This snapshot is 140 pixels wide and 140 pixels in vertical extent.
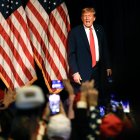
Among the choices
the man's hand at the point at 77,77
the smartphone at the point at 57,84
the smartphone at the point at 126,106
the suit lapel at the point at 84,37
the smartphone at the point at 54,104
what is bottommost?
the smartphone at the point at 126,106

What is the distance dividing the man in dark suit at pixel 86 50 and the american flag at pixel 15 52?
2.53ft

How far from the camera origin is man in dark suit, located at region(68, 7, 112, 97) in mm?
6477

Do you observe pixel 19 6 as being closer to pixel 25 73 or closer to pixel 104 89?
pixel 25 73

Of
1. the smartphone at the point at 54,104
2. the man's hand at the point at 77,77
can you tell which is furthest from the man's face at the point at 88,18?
the smartphone at the point at 54,104

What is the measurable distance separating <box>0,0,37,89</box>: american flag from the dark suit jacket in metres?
0.78

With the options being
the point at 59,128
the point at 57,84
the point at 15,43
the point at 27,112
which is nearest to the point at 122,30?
the point at 57,84

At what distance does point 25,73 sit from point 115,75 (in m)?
1.14

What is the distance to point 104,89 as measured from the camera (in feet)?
21.7

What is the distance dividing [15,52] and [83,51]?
102 centimetres

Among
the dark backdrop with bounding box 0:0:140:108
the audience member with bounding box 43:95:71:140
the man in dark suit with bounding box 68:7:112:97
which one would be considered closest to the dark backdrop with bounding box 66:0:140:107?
the dark backdrop with bounding box 0:0:140:108

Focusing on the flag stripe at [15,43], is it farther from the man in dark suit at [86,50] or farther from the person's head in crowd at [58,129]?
the person's head in crowd at [58,129]

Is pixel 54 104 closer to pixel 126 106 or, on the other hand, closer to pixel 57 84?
pixel 126 106

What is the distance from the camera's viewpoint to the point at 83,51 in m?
6.52

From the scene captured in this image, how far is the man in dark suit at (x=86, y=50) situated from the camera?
648cm
